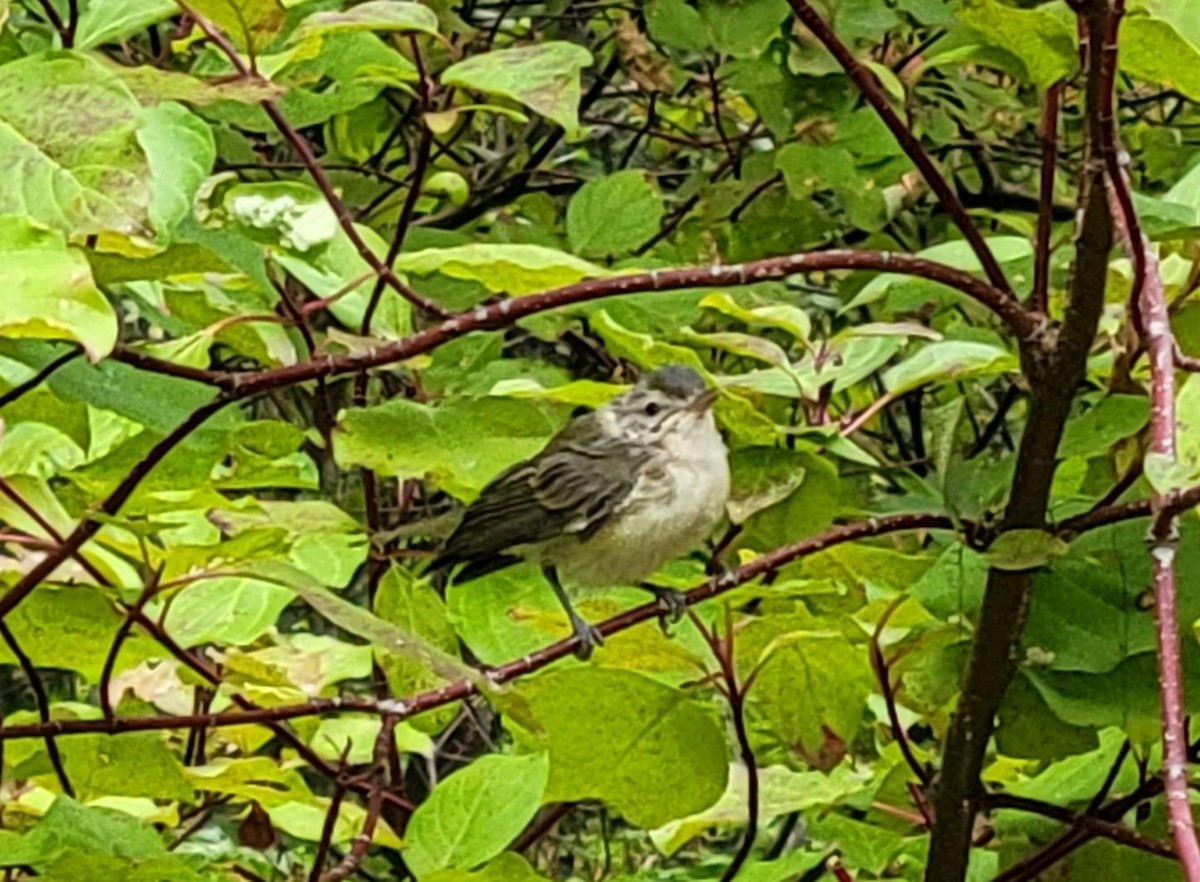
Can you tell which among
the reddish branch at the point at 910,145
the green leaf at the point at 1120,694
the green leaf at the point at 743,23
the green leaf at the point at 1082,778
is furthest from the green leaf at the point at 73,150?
the green leaf at the point at 743,23

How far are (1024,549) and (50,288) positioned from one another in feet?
1.78

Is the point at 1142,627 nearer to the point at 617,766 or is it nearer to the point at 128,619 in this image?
the point at 617,766

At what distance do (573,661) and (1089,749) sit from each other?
59cm

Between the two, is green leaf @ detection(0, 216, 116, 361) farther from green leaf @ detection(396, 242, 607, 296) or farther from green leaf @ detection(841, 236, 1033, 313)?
green leaf @ detection(841, 236, 1033, 313)

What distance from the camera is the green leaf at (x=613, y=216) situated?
1891 mm

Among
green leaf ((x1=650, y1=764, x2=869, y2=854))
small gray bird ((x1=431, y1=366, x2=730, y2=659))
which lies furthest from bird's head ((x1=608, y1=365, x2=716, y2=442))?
green leaf ((x1=650, y1=764, x2=869, y2=854))

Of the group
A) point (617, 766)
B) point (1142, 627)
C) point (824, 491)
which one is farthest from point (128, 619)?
point (1142, 627)

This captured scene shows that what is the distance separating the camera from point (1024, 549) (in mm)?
986

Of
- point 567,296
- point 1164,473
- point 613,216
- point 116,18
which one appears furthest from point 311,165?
point 1164,473

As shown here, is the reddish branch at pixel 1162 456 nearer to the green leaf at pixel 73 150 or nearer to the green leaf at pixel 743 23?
the green leaf at pixel 73 150

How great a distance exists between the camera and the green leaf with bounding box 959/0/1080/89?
1139 mm

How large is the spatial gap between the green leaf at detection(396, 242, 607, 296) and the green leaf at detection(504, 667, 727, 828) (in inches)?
10.1

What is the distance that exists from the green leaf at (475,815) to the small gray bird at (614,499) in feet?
1.59

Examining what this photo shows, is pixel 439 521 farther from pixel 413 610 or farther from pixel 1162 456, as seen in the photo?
pixel 1162 456
